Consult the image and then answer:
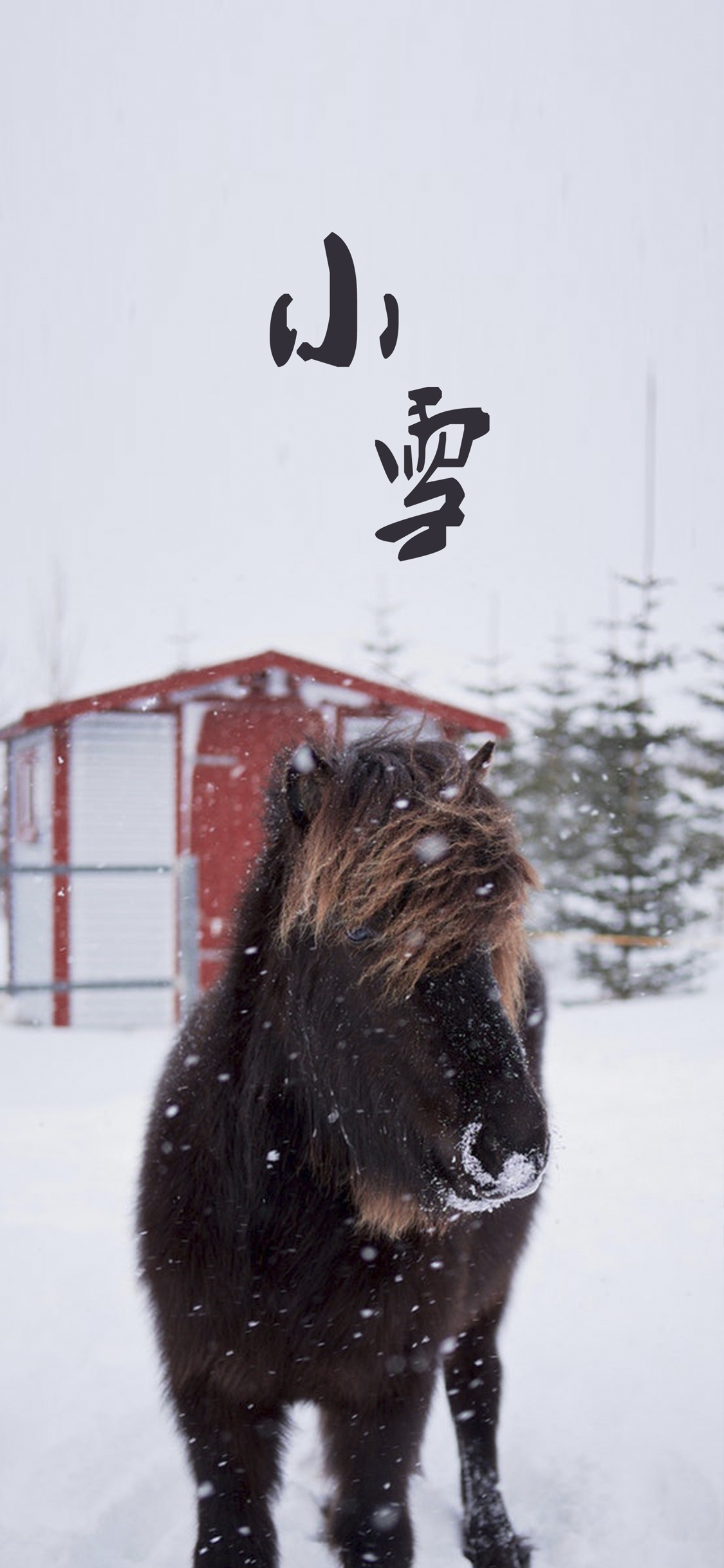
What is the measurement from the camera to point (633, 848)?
11977 mm

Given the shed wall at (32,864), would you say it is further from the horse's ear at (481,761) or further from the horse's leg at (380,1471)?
the horse's ear at (481,761)

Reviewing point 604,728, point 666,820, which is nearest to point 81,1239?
point 666,820

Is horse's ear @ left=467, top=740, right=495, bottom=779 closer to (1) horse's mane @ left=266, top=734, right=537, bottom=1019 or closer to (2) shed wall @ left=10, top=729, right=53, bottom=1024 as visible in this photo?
(1) horse's mane @ left=266, top=734, right=537, bottom=1019

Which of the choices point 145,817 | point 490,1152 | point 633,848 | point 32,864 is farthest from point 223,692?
point 490,1152

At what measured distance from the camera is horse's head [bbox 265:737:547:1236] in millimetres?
1697

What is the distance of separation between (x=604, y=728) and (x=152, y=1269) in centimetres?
1252

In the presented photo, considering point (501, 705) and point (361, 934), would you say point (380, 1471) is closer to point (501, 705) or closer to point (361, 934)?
point (361, 934)

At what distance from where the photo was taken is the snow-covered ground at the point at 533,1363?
2.51m

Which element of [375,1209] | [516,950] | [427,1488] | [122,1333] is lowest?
[427,1488]

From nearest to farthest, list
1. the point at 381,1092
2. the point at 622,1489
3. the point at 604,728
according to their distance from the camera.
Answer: the point at 381,1092, the point at 622,1489, the point at 604,728

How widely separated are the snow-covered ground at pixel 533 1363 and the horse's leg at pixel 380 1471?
0.58 m

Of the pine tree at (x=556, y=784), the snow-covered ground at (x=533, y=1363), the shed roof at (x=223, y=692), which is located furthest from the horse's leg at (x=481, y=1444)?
the pine tree at (x=556, y=784)

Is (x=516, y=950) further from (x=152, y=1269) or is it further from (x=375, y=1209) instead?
(x=152, y=1269)

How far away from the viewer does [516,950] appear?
80.6 inches
